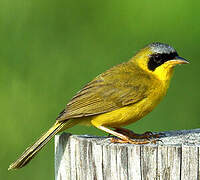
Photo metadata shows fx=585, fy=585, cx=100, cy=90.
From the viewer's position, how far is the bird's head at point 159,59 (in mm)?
6859

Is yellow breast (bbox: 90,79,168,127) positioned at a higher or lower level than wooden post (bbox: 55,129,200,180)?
higher

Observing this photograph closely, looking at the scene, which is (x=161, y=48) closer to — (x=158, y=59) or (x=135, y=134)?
(x=158, y=59)

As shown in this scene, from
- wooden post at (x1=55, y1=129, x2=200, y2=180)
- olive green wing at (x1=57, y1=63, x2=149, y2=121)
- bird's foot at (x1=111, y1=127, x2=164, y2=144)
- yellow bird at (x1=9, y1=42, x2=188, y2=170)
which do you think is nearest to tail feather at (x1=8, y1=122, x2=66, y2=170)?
yellow bird at (x1=9, y1=42, x2=188, y2=170)

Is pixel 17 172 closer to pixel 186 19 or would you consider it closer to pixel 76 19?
A: pixel 76 19

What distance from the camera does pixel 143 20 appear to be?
32.7ft

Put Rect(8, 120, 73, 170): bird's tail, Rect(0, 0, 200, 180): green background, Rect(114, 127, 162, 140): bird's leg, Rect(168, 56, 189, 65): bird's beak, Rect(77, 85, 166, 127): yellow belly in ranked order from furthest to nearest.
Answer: Rect(0, 0, 200, 180): green background, Rect(168, 56, 189, 65): bird's beak, Rect(77, 85, 166, 127): yellow belly, Rect(114, 127, 162, 140): bird's leg, Rect(8, 120, 73, 170): bird's tail

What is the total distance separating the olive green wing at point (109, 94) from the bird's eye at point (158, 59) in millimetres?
224

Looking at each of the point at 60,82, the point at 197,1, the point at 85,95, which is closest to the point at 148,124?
the point at 60,82

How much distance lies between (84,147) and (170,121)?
3211mm

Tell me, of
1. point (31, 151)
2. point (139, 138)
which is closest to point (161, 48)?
point (139, 138)

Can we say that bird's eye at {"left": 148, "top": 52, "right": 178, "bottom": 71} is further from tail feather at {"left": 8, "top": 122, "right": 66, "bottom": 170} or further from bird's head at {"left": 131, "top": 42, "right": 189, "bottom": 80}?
tail feather at {"left": 8, "top": 122, "right": 66, "bottom": 170}

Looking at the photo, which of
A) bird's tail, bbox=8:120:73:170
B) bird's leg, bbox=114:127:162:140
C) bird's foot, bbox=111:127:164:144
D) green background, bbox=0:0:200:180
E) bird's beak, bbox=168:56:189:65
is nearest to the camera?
bird's foot, bbox=111:127:164:144

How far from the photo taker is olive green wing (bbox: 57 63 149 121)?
6.33 meters

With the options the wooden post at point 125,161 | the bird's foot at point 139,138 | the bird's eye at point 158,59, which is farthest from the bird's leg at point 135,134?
the bird's eye at point 158,59
